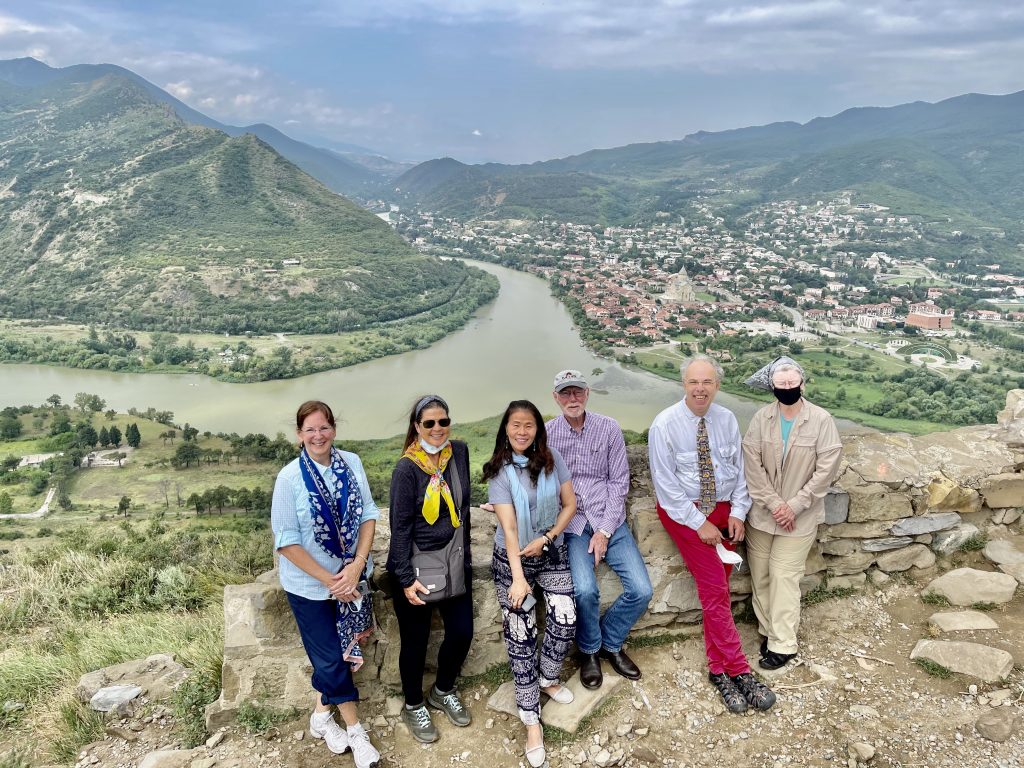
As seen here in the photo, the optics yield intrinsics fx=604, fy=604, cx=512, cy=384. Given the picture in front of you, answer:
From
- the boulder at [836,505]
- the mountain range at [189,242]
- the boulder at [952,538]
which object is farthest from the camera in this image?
the mountain range at [189,242]

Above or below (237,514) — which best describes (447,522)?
above

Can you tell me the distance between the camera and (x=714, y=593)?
98.7 inches

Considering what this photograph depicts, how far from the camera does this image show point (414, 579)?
7.30 feet

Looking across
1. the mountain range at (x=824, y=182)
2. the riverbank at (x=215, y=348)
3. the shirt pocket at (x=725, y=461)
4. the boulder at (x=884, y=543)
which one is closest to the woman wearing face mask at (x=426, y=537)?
the shirt pocket at (x=725, y=461)

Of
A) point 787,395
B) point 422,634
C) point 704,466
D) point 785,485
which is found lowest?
point 422,634

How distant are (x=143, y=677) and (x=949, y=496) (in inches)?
158

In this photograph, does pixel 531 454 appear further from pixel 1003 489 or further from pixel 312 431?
pixel 1003 489

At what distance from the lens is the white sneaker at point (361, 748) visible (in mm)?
2146

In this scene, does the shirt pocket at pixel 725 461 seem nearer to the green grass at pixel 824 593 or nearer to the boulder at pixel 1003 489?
the green grass at pixel 824 593

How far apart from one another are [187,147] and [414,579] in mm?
82682

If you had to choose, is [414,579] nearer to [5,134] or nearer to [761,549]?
[761,549]

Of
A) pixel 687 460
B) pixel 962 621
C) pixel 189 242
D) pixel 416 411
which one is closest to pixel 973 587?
pixel 962 621

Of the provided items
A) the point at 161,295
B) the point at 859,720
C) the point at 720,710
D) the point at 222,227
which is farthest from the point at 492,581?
the point at 222,227

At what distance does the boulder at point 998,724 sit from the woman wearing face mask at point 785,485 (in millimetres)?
638
